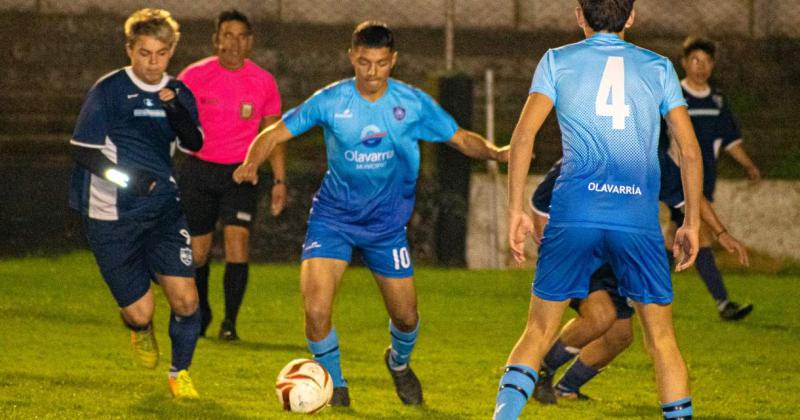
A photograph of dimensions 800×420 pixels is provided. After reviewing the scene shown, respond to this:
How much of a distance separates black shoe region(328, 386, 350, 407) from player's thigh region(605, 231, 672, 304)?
219 centimetres

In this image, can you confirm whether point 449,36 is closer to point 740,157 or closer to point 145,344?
point 740,157

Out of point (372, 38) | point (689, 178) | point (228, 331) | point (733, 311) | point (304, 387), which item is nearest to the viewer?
point (689, 178)

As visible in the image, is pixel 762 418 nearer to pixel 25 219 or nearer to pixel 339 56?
pixel 25 219

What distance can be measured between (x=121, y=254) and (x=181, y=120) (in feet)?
2.48

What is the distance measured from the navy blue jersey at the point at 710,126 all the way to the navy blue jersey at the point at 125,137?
4.65 meters

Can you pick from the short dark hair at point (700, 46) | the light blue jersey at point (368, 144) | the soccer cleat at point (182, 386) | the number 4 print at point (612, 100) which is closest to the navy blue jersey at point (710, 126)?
the short dark hair at point (700, 46)

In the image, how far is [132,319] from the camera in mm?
7535

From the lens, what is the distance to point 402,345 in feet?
23.7

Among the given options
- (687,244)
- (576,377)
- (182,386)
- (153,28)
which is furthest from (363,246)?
(687,244)

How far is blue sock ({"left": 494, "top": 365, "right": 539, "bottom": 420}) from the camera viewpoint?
5.22 m

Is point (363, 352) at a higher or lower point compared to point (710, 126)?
lower

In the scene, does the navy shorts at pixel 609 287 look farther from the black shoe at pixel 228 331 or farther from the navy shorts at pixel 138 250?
the black shoe at pixel 228 331

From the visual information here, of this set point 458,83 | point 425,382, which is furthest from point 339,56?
point 425,382

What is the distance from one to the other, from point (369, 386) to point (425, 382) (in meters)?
0.35
